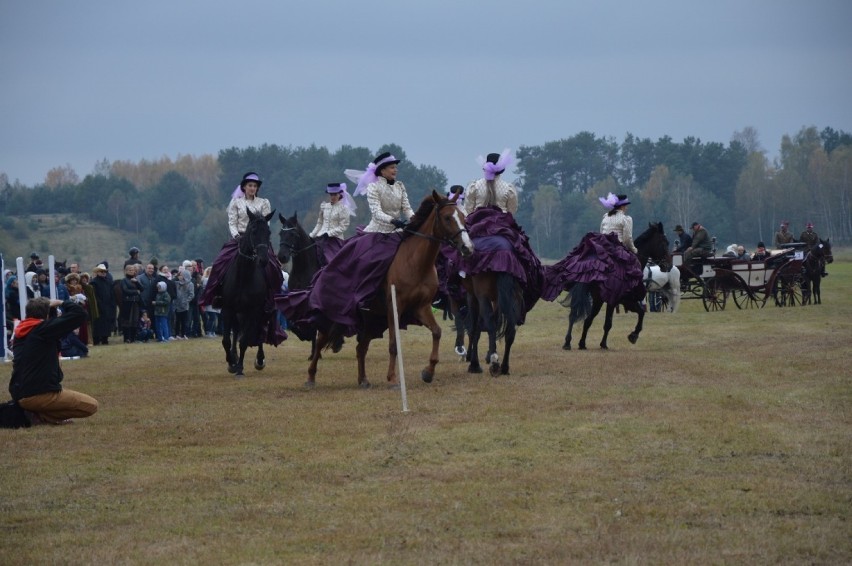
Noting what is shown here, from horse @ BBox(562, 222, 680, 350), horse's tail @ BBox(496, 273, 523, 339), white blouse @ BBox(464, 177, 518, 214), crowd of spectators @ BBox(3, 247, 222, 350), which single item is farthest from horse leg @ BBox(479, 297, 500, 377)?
crowd of spectators @ BBox(3, 247, 222, 350)

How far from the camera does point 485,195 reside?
17125 mm

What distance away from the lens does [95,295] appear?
2803 centimetres

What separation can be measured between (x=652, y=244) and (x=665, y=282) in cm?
1018

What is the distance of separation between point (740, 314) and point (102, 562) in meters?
26.4

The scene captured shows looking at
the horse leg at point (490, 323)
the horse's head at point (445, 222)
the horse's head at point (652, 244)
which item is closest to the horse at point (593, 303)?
the horse's head at point (652, 244)

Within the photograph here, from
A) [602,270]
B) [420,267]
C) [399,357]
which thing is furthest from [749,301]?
[399,357]

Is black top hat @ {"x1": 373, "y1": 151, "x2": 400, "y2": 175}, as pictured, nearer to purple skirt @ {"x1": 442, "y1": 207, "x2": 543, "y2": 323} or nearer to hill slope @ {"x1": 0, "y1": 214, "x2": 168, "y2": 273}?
purple skirt @ {"x1": 442, "y1": 207, "x2": 543, "y2": 323}

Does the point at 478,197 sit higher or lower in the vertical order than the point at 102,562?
higher

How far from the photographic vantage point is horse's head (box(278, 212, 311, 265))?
20219 mm

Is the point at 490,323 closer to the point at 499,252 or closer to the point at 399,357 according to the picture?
the point at 499,252

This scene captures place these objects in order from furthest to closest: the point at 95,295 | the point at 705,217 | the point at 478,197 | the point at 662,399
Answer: the point at 705,217 → the point at 95,295 → the point at 478,197 → the point at 662,399

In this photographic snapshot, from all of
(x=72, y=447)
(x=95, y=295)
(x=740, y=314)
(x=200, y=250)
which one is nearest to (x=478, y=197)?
(x=72, y=447)

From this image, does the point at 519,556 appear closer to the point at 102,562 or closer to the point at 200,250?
the point at 102,562

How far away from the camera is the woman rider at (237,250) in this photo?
18531mm
